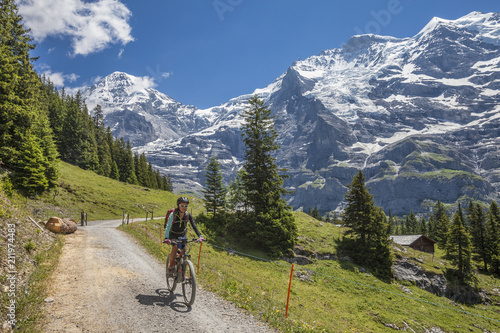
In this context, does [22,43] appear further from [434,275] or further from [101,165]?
[434,275]

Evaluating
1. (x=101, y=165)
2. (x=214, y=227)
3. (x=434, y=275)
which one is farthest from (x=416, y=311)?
(x=101, y=165)

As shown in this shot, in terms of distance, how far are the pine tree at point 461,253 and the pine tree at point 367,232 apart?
19740 millimetres

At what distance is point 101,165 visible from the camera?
78.2 m

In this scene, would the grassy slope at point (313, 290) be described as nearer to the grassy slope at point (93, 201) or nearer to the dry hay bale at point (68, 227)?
the grassy slope at point (93, 201)

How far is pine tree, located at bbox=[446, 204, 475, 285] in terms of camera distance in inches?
1742

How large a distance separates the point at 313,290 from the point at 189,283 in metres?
A: 18.9

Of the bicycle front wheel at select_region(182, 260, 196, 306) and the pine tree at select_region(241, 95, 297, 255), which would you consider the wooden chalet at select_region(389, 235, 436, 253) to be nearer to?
the pine tree at select_region(241, 95, 297, 255)

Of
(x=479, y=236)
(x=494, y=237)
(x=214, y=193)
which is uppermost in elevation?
(x=214, y=193)

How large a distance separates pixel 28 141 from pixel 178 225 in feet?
104

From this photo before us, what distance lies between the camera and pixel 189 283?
902 cm

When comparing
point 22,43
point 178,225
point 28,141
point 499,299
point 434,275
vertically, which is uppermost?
point 22,43

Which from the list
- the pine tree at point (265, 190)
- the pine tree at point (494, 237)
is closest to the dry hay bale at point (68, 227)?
the pine tree at point (265, 190)

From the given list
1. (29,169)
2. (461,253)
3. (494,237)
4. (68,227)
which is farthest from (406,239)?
(29,169)

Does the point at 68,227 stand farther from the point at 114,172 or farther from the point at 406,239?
the point at 406,239
